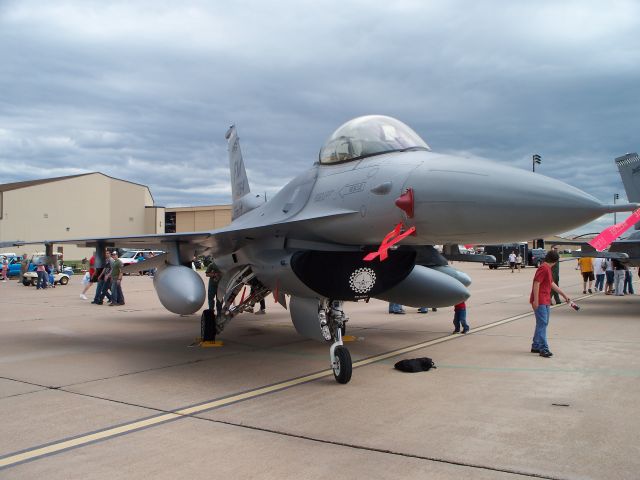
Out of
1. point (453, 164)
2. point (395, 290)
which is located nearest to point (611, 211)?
point (453, 164)

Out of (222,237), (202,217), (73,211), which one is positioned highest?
(202,217)

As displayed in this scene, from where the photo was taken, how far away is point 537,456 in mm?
3768

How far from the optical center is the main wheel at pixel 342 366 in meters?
6.06

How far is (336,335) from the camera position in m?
6.44

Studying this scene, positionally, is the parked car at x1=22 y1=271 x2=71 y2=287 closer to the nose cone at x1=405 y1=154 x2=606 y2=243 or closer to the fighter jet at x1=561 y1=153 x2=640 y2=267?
the fighter jet at x1=561 y1=153 x2=640 y2=267

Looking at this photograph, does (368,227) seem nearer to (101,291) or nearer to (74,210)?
(101,291)

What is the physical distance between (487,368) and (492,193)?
10.3 ft

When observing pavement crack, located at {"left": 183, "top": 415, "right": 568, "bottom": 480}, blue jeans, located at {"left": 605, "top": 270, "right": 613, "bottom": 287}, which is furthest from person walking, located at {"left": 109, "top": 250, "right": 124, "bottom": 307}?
blue jeans, located at {"left": 605, "top": 270, "right": 613, "bottom": 287}

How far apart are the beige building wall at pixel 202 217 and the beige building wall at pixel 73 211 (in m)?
6.71

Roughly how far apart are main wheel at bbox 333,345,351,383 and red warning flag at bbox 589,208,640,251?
5564 millimetres

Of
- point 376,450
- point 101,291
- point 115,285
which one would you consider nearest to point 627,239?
point 376,450

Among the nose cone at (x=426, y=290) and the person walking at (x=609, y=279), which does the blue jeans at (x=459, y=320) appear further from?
the person walking at (x=609, y=279)

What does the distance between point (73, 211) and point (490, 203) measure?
162 feet

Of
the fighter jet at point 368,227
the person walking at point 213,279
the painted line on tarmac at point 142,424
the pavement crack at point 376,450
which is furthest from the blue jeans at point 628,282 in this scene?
the pavement crack at point 376,450
